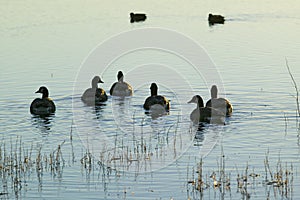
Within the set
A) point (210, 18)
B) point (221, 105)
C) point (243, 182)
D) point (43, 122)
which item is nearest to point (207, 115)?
point (221, 105)

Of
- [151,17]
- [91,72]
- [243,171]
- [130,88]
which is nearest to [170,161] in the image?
[243,171]

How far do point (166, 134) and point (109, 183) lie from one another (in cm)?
503

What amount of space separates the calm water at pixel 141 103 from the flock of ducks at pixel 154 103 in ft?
1.19

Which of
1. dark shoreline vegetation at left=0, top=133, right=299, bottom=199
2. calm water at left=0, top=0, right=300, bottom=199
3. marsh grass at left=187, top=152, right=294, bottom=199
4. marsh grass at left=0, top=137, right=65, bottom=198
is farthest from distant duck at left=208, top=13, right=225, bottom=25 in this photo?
marsh grass at left=187, top=152, right=294, bottom=199

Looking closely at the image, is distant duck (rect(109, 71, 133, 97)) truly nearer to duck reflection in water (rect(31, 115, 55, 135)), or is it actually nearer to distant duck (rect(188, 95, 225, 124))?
duck reflection in water (rect(31, 115, 55, 135))

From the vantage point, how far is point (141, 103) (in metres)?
25.1

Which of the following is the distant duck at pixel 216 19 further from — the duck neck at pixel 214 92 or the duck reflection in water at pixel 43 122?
the duck reflection in water at pixel 43 122

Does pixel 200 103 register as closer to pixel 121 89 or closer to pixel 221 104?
pixel 221 104

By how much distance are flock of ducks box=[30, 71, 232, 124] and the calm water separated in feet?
1.19

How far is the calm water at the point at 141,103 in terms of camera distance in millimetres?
15188

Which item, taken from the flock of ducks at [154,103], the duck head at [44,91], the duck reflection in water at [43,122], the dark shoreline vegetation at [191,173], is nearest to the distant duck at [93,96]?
the flock of ducks at [154,103]

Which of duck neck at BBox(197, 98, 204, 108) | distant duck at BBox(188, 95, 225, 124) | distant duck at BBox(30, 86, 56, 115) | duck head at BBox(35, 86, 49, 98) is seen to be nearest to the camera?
distant duck at BBox(188, 95, 225, 124)

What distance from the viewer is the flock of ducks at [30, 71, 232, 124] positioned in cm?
2191

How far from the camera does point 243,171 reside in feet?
50.7
